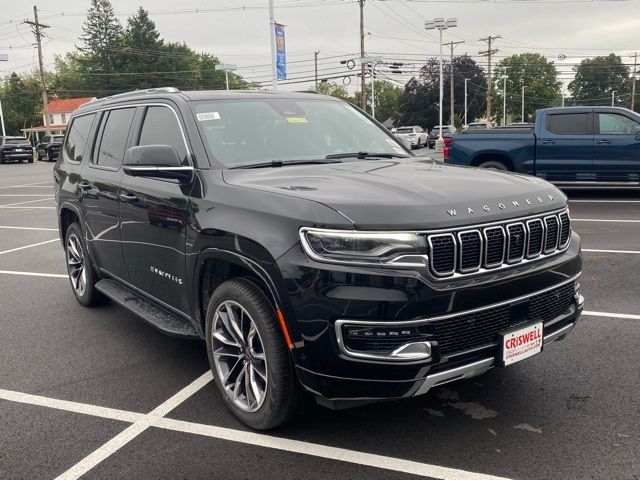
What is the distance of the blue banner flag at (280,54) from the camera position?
69.2 feet

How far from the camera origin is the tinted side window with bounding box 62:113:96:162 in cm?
570

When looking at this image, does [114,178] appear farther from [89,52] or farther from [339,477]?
[89,52]

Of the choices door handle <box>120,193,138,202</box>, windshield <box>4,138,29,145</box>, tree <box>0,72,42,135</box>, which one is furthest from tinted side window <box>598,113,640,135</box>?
tree <box>0,72,42,135</box>

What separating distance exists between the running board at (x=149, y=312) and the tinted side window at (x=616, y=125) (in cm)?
1081

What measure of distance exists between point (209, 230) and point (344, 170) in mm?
926

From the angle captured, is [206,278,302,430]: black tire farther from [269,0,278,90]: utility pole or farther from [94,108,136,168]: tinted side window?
[269,0,278,90]: utility pole

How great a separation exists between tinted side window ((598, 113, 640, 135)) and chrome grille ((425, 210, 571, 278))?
400 inches

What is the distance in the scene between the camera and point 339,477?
2945 millimetres

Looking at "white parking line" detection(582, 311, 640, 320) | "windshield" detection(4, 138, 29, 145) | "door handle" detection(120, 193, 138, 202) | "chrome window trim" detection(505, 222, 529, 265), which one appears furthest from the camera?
"windshield" detection(4, 138, 29, 145)

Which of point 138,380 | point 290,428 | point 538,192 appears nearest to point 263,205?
point 290,428

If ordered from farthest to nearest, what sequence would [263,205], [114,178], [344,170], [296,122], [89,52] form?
[89,52] < [114,178] < [296,122] < [344,170] < [263,205]

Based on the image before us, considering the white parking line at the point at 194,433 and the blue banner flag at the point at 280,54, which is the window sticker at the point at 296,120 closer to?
the white parking line at the point at 194,433

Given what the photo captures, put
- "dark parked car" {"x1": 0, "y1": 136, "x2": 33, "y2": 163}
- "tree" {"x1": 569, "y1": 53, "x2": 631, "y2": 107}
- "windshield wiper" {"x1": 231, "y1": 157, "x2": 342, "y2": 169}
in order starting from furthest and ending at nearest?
1. "tree" {"x1": 569, "y1": 53, "x2": 631, "y2": 107}
2. "dark parked car" {"x1": 0, "y1": 136, "x2": 33, "y2": 163}
3. "windshield wiper" {"x1": 231, "y1": 157, "x2": 342, "y2": 169}

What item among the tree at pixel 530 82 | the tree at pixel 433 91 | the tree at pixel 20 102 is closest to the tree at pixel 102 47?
the tree at pixel 20 102
